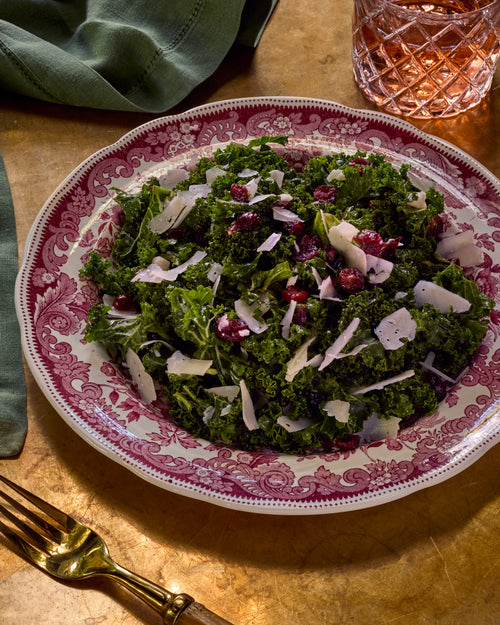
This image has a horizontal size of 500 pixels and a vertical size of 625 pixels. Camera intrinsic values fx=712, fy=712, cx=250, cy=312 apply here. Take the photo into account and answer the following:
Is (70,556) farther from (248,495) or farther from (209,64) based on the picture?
(209,64)

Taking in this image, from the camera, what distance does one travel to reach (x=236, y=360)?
6.70 ft

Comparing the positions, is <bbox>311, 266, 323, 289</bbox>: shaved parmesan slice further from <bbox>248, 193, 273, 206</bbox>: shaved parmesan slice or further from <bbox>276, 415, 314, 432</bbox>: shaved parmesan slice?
<bbox>276, 415, 314, 432</bbox>: shaved parmesan slice

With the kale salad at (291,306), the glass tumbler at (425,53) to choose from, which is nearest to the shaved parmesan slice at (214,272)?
the kale salad at (291,306)

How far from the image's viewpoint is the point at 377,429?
6.57ft

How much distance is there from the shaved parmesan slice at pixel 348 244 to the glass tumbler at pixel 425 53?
4.16 feet

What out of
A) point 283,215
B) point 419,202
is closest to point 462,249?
point 419,202

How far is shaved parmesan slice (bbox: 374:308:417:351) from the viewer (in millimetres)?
1976

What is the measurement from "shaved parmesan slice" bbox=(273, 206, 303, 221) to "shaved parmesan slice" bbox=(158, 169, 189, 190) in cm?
46

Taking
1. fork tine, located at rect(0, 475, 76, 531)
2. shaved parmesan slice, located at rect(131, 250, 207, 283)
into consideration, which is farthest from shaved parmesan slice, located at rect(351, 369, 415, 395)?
fork tine, located at rect(0, 475, 76, 531)

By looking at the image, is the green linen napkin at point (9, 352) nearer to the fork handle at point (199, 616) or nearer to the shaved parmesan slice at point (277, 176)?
the fork handle at point (199, 616)

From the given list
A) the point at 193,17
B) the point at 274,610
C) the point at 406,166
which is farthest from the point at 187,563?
the point at 193,17

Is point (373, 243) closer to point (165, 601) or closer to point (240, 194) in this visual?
point (240, 194)

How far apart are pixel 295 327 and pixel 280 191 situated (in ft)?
1.83

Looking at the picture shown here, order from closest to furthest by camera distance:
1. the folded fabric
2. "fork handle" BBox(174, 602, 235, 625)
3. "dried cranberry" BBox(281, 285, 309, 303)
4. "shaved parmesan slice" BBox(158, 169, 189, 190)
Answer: "fork handle" BBox(174, 602, 235, 625) → "dried cranberry" BBox(281, 285, 309, 303) → "shaved parmesan slice" BBox(158, 169, 189, 190) → the folded fabric
